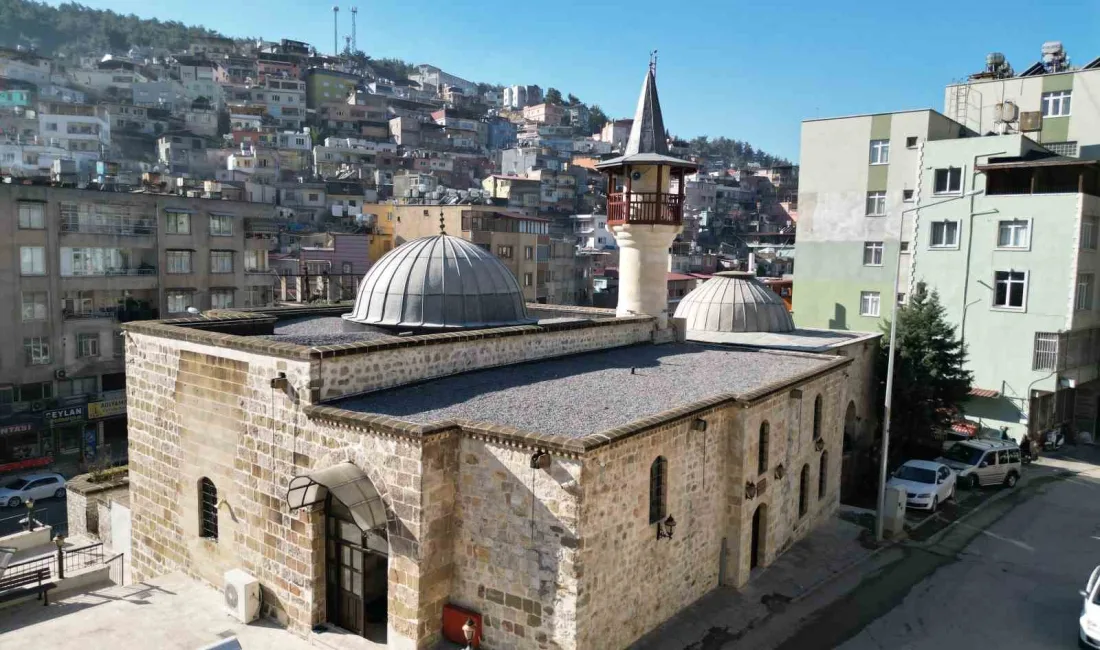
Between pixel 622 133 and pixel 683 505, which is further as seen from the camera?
pixel 622 133

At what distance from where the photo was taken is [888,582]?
16.4m

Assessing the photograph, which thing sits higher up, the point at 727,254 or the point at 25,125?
the point at 25,125

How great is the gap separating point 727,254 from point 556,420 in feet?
232

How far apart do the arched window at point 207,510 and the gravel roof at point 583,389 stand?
12.3ft

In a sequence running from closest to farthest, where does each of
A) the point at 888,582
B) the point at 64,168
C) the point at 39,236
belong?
the point at 888,582
the point at 39,236
the point at 64,168

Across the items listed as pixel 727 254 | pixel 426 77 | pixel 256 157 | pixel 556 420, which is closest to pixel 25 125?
pixel 256 157

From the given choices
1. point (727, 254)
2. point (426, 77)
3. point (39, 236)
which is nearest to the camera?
point (39, 236)

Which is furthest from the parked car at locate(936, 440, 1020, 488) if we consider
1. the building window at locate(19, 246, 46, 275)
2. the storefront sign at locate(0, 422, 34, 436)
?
the building window at locate(19, 246, 46, 275)

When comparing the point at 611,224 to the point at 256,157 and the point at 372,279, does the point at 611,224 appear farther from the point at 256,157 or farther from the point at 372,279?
the point at 256,157

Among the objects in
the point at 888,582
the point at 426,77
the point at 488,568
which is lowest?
the point at 888,582

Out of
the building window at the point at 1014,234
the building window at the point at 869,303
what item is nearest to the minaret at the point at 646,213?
the building window at the point at 1014,234

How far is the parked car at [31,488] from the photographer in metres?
26.3

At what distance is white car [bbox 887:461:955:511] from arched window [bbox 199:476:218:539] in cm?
1704

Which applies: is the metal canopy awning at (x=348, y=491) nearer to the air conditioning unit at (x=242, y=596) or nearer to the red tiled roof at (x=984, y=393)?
the air conditioning unit at (x=242, y=596)
